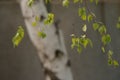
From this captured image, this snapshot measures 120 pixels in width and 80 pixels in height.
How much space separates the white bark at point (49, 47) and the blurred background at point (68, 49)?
1.56m

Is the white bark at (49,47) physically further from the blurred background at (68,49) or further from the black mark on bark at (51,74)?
the blurred background at (68,49)

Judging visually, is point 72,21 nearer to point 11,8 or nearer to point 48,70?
point 11,8

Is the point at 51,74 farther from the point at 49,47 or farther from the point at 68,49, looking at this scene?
the point at 68,49

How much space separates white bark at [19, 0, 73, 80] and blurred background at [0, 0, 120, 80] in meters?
1.56

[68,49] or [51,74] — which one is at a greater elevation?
[51,74]

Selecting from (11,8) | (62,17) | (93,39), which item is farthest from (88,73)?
(11,8)

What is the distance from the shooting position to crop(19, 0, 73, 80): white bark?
10.4 ft

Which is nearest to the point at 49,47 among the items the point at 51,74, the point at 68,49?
the point at 51,74

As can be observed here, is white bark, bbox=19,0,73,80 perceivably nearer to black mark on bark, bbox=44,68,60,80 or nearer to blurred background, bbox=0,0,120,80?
black mark on bark, bbox=44,68,60,80

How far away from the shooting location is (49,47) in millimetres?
3203

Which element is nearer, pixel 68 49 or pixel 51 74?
Answer: pixel 51 74

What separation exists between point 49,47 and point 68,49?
182 cm

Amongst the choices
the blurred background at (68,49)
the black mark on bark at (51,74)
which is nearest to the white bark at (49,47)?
the black mark on bark at (51,74)

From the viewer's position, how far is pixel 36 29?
3.16 meters
